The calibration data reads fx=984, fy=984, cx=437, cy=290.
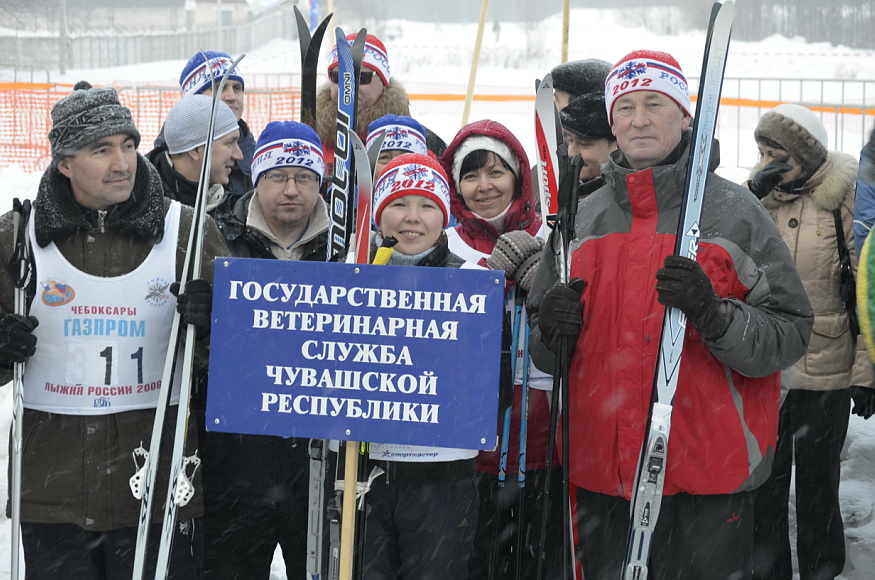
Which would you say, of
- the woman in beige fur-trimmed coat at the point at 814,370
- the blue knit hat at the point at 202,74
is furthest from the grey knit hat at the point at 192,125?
the woman in beige fur-trimmed coat at the point at 814,370

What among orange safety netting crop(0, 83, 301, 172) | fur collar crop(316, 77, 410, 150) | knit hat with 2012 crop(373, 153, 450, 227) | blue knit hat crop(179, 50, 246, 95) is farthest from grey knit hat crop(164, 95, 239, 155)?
orange safety netting crop(0, 83, 301, 172)

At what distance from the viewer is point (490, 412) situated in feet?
8.91

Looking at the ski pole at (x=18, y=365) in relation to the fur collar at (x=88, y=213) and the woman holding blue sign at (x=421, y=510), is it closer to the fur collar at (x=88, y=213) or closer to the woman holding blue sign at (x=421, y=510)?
the fur collar at (x=88, y=213)

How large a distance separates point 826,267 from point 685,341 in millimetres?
1693

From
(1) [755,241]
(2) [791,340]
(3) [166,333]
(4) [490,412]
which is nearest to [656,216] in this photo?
(1) [755,241]

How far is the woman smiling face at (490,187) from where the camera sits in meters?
3.62

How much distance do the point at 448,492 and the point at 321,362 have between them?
0.64 meters

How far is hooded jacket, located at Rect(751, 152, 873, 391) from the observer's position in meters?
4.14

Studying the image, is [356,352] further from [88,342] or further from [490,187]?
[490,187]

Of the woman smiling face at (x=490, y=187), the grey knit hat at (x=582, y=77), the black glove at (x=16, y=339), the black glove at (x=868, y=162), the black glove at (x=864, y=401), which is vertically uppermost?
the grey knit hat at (x=582, y=77)

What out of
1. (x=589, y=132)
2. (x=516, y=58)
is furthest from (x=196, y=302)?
(x=516, y=58)

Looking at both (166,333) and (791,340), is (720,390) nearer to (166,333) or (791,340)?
(791,340)

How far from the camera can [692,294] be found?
258 cm

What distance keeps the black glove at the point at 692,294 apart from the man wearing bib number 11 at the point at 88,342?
4.38 feet
